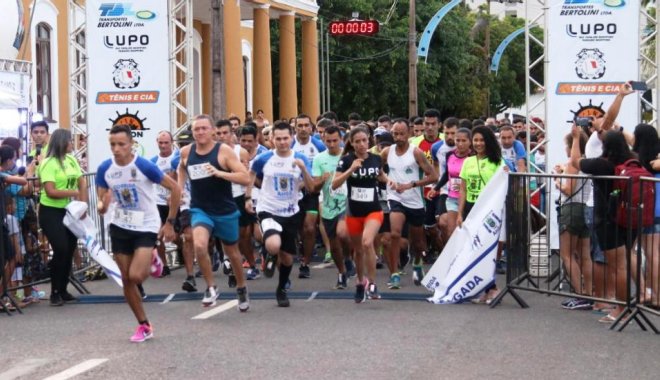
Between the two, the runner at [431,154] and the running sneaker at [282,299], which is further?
the runner at [431,154]

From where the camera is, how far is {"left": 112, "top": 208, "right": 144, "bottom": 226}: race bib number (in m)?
10.8

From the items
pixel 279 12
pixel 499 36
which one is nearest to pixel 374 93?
pixel 279 12

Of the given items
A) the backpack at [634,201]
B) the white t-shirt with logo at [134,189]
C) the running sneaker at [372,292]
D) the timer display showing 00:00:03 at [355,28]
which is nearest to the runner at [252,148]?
the running sneaker at [372,292]

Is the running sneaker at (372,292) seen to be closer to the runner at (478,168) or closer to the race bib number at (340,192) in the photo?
the runner at (478,168)

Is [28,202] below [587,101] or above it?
below

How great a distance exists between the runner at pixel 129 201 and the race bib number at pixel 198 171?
3.02ft

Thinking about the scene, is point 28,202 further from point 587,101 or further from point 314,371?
point 587,101

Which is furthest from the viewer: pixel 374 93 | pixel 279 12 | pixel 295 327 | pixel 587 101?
pixel 374 93

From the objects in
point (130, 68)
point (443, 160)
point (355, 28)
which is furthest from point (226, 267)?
point (355, 28)

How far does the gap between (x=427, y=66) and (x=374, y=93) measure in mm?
3273

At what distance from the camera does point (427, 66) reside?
62938mm

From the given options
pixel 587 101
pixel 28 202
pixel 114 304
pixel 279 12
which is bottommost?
pixel 114 304

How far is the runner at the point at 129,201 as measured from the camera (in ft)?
35.2

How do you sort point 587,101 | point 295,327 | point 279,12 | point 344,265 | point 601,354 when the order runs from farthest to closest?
point 279,12 < point 587,101 < point 344,265 < point 295,327 < point 601,354
